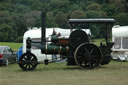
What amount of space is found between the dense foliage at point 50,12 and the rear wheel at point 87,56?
3162 centimetres

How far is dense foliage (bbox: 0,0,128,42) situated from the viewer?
52.8m

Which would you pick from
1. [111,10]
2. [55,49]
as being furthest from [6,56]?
[111,10]

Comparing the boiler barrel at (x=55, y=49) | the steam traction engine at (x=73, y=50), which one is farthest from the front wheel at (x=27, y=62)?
the boiler barrel at (x=55, y=49)

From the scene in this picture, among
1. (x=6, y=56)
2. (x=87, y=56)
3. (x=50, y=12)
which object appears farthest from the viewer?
(x=50, y=12)

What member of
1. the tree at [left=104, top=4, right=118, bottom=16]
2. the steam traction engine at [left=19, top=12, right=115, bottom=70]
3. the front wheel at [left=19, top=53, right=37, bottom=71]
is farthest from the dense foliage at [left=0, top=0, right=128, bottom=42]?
the front wheel at [left=19, top=53, right=37, bottom=71]

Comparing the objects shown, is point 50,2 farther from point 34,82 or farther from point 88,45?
point 34,82

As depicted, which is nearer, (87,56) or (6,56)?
(87,56)

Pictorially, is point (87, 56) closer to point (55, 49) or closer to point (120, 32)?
point (55, 49)

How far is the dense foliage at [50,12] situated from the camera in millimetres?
52812

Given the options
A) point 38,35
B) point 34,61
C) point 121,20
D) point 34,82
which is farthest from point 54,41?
point 121,20

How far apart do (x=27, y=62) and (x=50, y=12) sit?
48.8m

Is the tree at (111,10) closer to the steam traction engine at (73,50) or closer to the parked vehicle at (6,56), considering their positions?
the parked vehicle at (6,56)

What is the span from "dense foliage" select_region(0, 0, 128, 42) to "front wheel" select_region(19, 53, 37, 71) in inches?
1253

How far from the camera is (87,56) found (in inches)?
634
